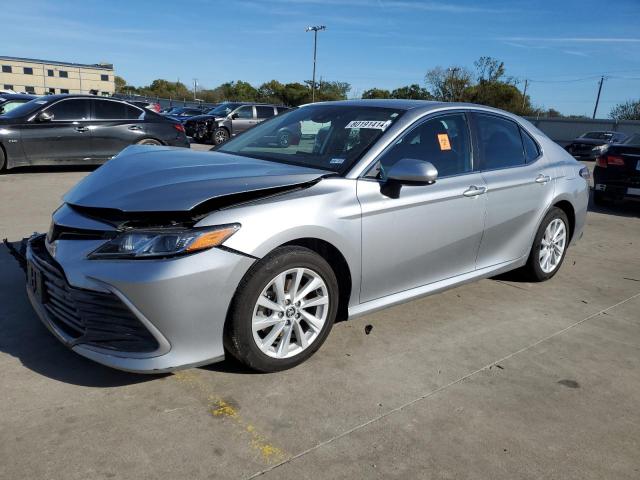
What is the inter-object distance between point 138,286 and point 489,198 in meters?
2.72

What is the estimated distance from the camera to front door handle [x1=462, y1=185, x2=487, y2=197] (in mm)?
3931

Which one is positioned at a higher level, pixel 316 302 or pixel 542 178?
pixel 542 178

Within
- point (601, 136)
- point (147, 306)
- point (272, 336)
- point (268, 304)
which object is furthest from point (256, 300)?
point (601, 136)

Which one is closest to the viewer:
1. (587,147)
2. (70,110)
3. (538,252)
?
(538,252)

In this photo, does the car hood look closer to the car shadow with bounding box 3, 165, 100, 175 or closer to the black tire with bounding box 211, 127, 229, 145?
the car shadow with bounding box 3, 165, 100, 175

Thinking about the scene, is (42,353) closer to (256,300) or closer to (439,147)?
(256,300)

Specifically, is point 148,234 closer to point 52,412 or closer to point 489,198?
point 52,412

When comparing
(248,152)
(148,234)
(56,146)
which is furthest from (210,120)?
(148,234)

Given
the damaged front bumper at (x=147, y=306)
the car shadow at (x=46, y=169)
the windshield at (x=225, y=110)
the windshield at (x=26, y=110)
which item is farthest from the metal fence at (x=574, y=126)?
the damaged front bumper at (x=147, y=306)

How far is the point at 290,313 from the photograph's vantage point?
9.97 feet

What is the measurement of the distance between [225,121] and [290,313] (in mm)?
17694

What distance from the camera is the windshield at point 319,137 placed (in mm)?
3568

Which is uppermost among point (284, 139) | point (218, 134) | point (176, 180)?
point (284, 139)

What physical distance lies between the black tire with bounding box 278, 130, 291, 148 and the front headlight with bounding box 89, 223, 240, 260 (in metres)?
1.48
